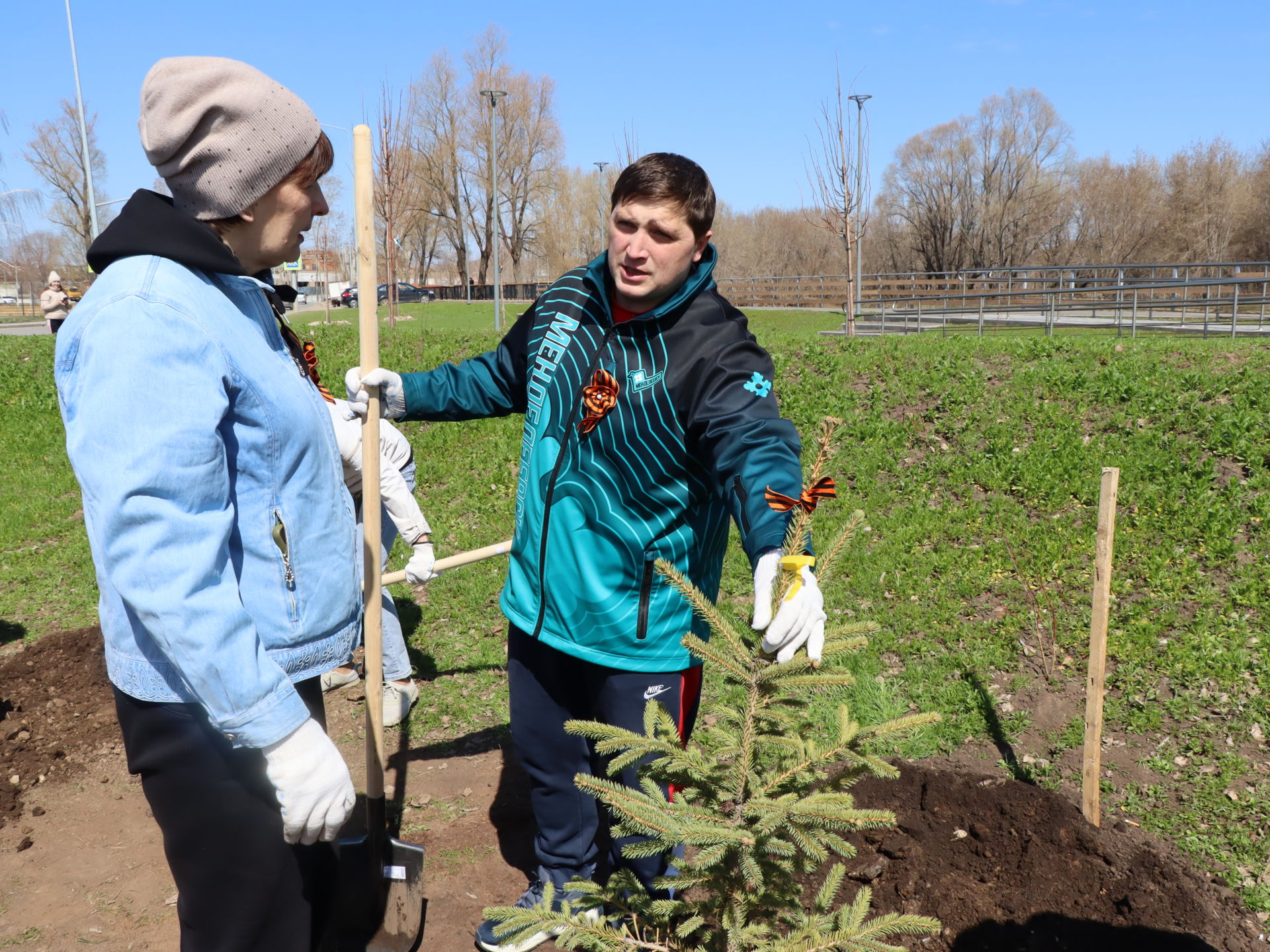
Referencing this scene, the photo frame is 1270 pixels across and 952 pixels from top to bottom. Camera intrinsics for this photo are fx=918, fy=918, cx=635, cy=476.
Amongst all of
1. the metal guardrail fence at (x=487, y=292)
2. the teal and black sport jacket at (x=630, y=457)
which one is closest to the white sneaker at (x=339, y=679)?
the teal and black sport jacket at (x=630, y=457)

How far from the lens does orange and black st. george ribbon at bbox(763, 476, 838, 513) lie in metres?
1.83

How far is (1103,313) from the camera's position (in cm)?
2212

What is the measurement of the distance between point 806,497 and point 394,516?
2.36 meters

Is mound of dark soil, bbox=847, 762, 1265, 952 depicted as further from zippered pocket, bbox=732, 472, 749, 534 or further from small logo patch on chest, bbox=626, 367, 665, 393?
small logo patch on chest, bbox=626, 367, 665, 393

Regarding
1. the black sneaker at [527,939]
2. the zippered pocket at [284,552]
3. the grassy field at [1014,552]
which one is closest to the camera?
the zippered pocket at [284,552]

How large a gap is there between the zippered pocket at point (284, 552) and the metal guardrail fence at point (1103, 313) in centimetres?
1096

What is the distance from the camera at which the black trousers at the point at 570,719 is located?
2.48 meters

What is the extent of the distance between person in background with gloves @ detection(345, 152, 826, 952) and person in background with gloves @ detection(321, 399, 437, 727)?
0.92 m

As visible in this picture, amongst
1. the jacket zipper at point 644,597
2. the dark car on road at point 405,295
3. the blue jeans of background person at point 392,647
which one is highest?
the dark car on road at point 405,295

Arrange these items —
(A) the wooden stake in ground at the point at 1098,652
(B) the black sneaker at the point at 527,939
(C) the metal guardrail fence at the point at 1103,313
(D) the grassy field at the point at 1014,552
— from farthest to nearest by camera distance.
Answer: (C) the metal guardrail fence at the point at 1103,313, (D) the grassy field at the point at 1014,552, (A) the wooden stake in ground at the point at 1098,652, (B) the black sneaker at the point at 527,939

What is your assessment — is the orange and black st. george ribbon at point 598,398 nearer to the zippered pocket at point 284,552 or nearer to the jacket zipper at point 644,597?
the jacket zipper at point 644,597

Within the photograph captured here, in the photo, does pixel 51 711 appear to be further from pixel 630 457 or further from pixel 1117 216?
pixel 1117 216

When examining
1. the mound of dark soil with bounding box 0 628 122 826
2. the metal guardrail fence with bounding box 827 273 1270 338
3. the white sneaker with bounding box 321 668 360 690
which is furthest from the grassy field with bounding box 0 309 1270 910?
the metal guardrail fence with bounding box 827 273 1270 338

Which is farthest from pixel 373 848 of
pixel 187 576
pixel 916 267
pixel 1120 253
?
pixel 916 267
